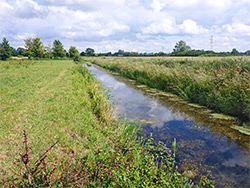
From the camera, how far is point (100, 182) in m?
3.20

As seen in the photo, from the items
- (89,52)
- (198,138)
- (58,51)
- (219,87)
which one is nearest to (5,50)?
(58,51)

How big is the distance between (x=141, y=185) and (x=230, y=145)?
420 centimetres

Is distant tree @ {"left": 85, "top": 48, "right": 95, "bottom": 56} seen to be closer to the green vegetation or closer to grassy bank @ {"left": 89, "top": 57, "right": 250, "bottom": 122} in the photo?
the green vegetation

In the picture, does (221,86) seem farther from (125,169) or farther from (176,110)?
(125,169)

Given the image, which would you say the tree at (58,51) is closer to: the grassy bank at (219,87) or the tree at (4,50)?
the tree at (4,50)

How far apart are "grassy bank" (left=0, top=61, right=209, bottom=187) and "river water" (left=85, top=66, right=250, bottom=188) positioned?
65cm

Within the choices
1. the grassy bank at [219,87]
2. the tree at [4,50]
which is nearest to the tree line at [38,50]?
the tree at [4,50]

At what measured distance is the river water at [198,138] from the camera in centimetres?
468

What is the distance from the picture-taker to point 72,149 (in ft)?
15.2

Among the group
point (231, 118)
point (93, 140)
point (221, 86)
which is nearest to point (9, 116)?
point (93, 140)

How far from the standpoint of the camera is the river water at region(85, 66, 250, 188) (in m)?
4.68

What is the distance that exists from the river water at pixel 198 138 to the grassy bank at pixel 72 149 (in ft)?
2.13

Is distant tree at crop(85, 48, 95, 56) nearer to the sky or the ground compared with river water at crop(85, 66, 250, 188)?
nearer to the sky

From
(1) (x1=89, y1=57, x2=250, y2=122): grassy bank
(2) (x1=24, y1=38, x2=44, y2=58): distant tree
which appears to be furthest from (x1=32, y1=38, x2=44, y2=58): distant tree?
(1) (x1=89, y1=57, x2=250, y2=122): grassy bank
